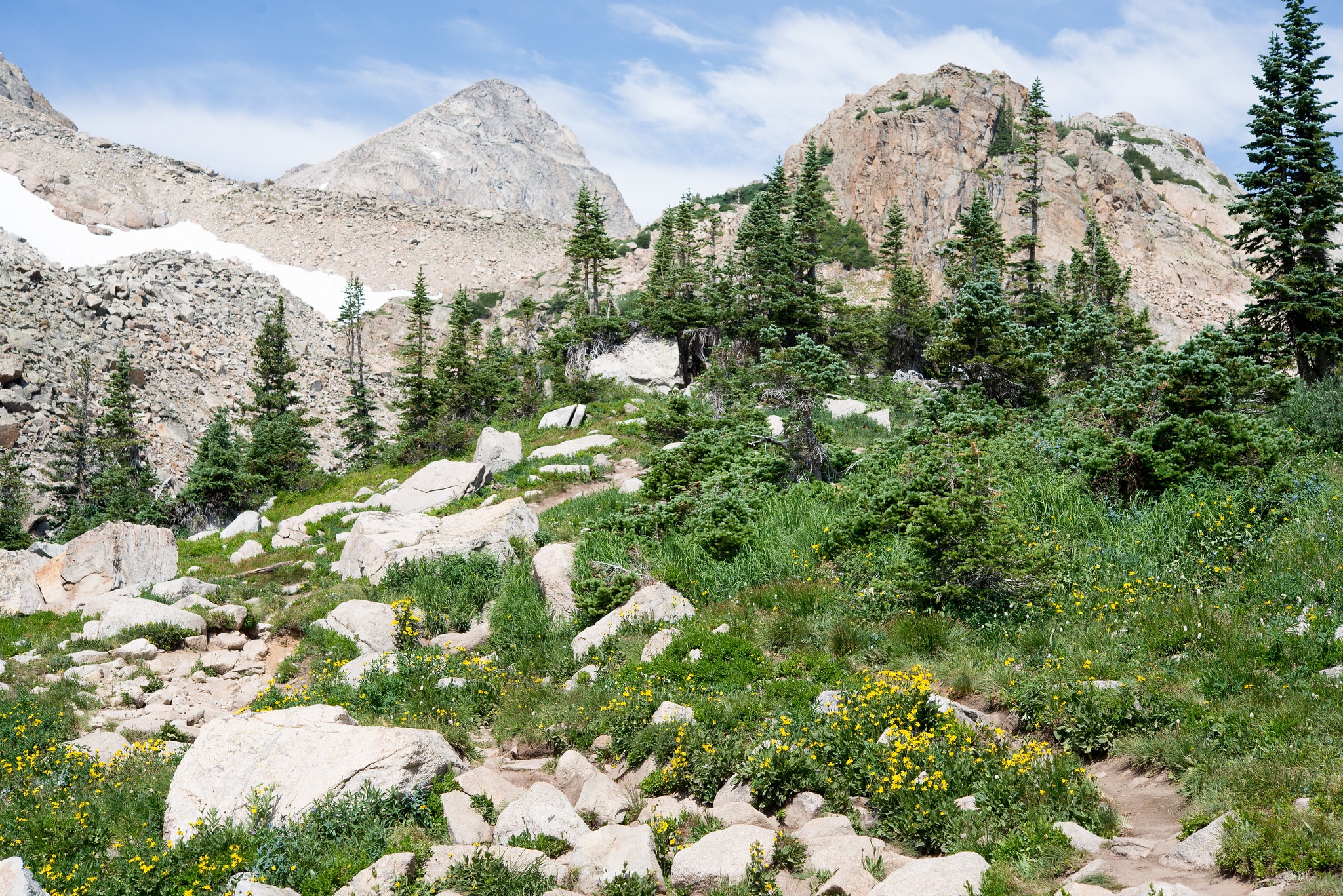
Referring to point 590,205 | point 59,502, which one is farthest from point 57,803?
point 590,205

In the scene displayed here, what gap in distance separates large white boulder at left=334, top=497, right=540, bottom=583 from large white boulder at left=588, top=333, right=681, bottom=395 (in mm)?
16227

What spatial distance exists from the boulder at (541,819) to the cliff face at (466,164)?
12048cm

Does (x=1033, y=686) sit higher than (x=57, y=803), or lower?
higher

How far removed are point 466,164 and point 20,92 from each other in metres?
81.4

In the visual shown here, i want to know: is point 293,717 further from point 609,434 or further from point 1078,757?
point 609,434

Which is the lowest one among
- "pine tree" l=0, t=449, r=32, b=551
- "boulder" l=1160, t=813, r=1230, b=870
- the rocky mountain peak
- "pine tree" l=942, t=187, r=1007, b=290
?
"pine tree" l=0, t=449, r=32, b=551

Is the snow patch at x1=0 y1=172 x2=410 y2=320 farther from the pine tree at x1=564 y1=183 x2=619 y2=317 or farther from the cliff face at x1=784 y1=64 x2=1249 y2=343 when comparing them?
the cliff face at x1=784 y1=64 x2=1249 y2=343

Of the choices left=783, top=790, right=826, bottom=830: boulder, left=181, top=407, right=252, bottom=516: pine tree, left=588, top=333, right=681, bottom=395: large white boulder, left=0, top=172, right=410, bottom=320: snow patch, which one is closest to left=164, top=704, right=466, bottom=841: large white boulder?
left=783, top=790, right=826, bottom=830: boulder

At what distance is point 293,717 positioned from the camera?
23.6ft

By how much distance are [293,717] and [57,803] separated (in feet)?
6.90

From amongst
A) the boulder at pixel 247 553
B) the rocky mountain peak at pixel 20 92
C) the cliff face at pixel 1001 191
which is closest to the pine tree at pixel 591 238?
the boulder at pixel 247 553

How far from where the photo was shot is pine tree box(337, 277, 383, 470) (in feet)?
104

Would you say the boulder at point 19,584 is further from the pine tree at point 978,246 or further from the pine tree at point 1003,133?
the pine tree at point 1003,133

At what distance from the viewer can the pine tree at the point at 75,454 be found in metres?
29.7
